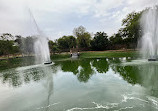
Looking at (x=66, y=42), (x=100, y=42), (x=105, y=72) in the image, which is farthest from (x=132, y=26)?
(x=66, y=42)

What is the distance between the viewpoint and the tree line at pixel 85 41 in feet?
94.2

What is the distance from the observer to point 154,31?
16562 millimetres

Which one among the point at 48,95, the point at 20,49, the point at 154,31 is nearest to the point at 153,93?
the point at 48,95

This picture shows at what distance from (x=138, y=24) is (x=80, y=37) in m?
22.4

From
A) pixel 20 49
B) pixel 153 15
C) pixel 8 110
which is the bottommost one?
pixel 8 110

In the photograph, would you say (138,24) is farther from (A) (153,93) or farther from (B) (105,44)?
(A) (153,93)

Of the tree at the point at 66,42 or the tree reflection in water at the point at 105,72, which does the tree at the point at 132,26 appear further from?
the tree at the point at 66,42

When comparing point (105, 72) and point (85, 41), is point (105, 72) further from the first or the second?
point (85, 41)

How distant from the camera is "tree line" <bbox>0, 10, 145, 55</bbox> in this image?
94.2ft

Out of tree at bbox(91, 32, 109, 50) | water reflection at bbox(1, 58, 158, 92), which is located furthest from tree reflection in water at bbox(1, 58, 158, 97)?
tree at bbox(91, 32, 109, 50)

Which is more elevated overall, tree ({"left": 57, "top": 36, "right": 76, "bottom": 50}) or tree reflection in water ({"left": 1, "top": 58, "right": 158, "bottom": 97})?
tree ({"left": 57, "top": 36, "right": 76, "bottom": 50})

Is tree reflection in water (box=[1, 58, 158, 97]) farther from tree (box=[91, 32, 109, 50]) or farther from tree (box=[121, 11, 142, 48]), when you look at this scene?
tree (box=[91, 32, 109, 50])

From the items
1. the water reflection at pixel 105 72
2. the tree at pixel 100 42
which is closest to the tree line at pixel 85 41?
the tree at pixel 100 42

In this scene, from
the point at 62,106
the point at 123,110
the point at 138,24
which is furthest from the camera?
the point at 138,24
